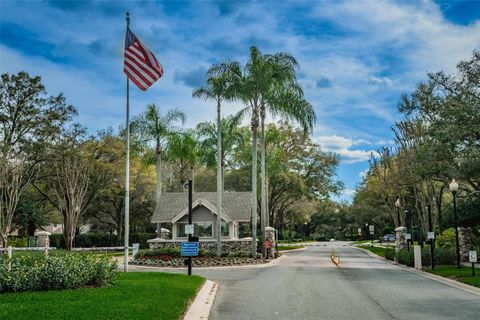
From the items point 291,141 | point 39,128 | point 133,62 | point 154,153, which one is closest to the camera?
point 133,62

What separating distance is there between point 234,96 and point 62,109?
14.1 meters

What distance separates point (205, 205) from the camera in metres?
39.1

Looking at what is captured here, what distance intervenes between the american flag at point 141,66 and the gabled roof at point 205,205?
2057 cm

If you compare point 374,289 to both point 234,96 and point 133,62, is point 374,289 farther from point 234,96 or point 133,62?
point 234,96

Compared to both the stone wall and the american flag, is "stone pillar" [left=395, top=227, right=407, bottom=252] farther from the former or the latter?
the american flag

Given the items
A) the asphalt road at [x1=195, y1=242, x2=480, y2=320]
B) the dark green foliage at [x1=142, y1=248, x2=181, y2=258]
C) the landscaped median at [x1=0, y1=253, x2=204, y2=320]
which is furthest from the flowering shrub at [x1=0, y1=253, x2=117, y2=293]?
the dark green foliage at [x1=142, y1=248, x2=181, y2=258]

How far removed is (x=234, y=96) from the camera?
109ft

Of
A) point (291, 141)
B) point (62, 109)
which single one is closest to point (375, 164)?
point (291, 141)

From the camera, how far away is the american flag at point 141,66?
63.6 ft

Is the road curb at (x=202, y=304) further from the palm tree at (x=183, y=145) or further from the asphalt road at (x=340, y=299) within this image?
the palm tree at (x=183, y=145)

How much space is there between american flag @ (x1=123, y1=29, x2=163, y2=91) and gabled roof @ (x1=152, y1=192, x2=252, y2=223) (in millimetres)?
20567

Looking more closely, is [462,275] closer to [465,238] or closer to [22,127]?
[465,238]

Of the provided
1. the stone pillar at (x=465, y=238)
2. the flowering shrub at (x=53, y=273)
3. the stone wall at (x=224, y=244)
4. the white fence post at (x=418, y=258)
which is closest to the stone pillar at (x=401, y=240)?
→ the stone pillar at (x=465, y=238)

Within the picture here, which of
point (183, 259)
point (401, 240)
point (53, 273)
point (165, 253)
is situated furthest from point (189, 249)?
point (401, 240)
